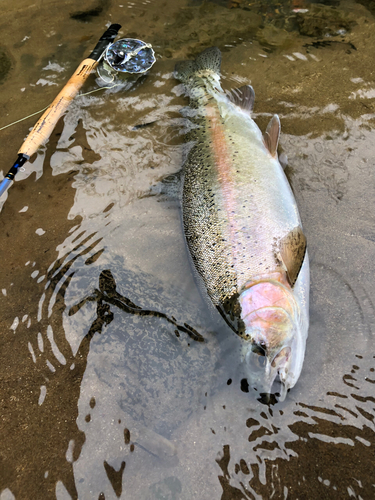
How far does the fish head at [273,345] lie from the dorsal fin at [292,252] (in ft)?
0.62

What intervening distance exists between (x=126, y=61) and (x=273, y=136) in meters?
2.04

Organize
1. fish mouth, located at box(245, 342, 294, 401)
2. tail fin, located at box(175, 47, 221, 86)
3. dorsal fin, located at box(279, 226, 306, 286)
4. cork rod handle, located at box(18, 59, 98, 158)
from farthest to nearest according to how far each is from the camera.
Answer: tail fin, located at box(175, 47, 221, 86), cork rod handle, located at box(18, 59, 98, 158), dorsal fin, located at box(279, 226, 306, 286), fish mouth, located at box(245, 342, 294, 401)

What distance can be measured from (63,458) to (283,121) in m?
3.52

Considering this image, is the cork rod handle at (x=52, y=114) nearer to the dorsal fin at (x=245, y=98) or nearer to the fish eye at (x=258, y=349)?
the dorsal fin at (x=245, y=98)

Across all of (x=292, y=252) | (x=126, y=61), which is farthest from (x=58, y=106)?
A: (x=292, y=252)

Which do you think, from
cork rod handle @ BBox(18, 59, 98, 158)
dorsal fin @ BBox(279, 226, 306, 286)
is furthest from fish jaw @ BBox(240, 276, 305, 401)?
cork rod handle @ BBox(18, 59, 98, 158)

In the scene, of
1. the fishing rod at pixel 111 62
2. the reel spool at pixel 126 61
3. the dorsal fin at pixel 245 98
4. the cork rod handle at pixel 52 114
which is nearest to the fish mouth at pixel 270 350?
the dorsal fin at pixel 245 98

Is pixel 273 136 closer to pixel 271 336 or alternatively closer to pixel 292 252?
pixel 292 252

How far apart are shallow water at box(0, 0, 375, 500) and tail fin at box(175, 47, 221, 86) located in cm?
16

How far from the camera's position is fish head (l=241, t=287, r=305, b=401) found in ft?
7.34

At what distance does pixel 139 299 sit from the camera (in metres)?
2.73

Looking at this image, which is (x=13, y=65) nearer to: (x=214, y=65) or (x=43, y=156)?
(x=43, y=156)

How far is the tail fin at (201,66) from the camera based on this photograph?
12.6 ft

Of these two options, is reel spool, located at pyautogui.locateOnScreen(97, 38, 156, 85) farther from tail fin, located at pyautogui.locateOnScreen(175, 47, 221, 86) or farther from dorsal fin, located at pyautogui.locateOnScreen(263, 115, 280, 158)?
dorsal fin, located at pyautogui.locateOnScreen(263, 115, 280, 158)
